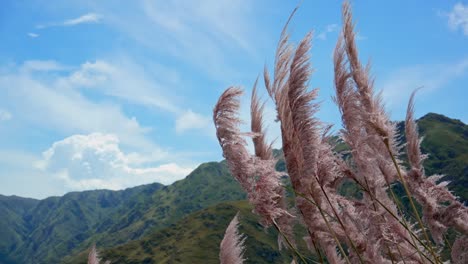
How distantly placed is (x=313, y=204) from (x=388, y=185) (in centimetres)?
131

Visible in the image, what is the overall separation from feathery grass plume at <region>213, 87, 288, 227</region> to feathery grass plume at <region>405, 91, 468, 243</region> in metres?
1.83

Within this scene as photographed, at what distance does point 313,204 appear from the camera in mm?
3604

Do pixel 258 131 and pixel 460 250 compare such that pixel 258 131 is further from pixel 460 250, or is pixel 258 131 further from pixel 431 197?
pixel 460 250

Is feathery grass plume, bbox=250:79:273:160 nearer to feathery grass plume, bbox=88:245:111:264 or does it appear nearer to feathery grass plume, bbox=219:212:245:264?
feathery grass plume, bbox=219:212:245:264

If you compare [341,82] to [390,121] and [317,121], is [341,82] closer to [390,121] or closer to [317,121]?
[317,121]

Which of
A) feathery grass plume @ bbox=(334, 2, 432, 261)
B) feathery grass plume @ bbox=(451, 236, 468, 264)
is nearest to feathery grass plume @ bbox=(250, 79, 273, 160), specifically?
feathery grass plume @ bbox=(334, 2, 432, 261)

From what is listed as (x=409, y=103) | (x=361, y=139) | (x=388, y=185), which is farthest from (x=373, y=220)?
(x=409, y=103)

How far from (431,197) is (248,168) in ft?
7.67

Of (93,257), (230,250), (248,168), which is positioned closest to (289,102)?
(248,168)

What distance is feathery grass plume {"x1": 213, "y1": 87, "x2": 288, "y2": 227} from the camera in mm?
3457

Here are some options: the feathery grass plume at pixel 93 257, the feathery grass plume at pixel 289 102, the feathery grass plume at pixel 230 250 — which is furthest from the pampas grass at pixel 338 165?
the feathery grass plume at pixel 93 257

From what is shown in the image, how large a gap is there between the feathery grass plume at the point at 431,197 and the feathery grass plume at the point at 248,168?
1.83 metres

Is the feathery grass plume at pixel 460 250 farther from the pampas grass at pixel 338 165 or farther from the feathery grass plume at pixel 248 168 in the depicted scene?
the feathery grass plume at pixel 248 168

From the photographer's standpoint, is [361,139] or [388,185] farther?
[388,185]
